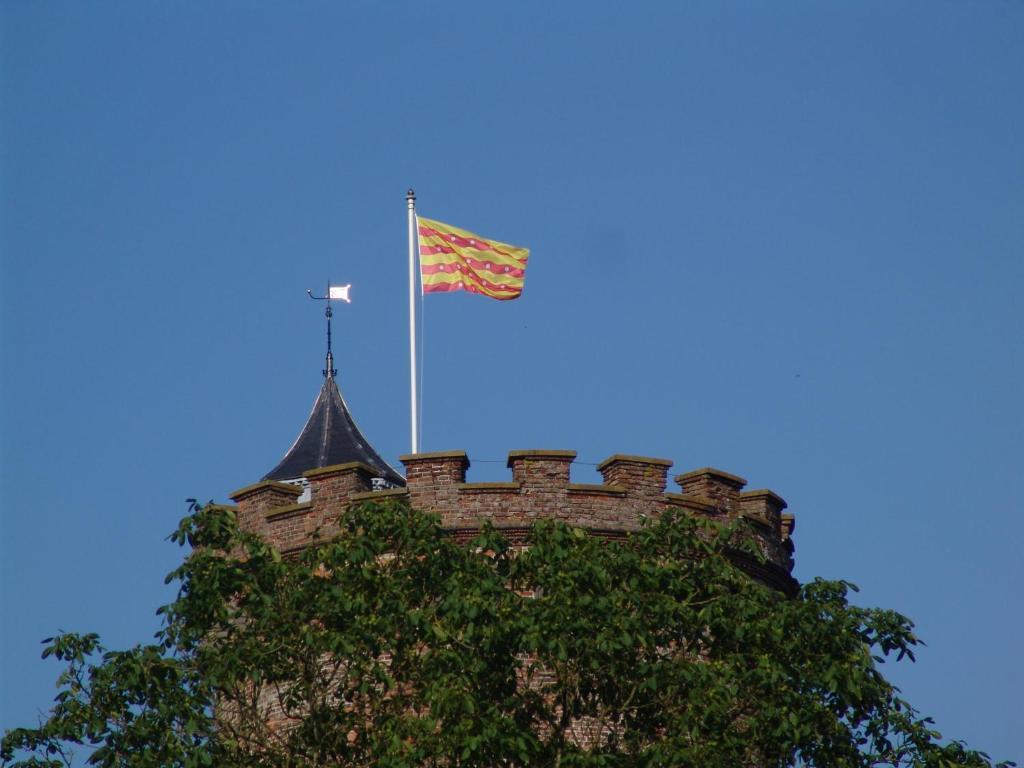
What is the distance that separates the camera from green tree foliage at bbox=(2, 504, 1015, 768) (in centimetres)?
2211

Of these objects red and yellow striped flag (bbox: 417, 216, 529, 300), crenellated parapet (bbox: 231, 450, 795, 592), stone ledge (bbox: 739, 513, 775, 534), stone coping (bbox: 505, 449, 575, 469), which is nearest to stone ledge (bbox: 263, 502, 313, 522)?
crenellated parapet (bbox: 231, 450, 795, 592)

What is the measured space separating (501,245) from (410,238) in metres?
1.57

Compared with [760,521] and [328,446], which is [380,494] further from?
[328,446]

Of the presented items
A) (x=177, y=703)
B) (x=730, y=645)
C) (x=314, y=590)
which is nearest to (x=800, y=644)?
(x=730, y=645)

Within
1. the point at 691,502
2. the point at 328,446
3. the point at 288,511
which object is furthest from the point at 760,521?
the point at 328,446

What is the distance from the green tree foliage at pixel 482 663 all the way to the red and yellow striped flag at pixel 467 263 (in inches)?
405

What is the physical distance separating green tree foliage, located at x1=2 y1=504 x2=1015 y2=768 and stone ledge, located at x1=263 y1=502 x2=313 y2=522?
353 cm

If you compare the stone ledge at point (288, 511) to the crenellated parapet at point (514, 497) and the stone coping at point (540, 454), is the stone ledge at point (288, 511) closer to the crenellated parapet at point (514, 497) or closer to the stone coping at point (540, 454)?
the crenellated parapet at point (514, 497)

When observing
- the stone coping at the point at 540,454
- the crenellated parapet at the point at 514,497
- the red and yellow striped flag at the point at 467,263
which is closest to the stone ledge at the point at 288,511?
the crenellated parapet at the point at 514,497

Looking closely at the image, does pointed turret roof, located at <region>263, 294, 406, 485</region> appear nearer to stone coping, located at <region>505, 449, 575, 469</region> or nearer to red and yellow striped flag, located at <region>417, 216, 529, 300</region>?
red and yellow striped flag, located at <region>417, 216, 529, 300</region>

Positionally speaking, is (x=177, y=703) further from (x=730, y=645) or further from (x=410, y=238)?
(x=410, y=238)

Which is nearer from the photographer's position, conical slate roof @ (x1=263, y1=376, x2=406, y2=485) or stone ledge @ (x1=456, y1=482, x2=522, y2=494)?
stone ledge @ (x1=456, y1=482, x2=522, y2=494)

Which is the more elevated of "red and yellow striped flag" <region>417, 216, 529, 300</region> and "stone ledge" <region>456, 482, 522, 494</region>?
"red and yellow striped flag" <region>417, 216, 529, 300</region>

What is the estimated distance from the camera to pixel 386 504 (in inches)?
944
